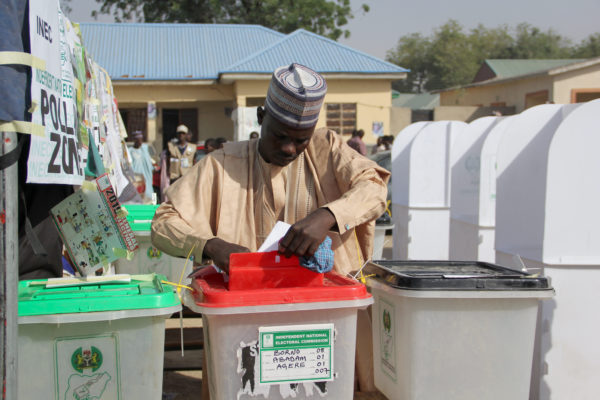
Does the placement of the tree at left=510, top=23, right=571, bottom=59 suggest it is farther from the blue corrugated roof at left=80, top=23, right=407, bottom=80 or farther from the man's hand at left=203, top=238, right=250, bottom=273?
the man's hand at left=203, top=238, right=250, bottom=273

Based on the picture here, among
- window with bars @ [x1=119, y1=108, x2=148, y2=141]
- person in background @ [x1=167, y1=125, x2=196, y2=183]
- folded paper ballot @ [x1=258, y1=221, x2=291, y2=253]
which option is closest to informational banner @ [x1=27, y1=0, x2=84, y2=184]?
folded paper ballot @ [x1=258, y1=221, x2=291, y2=253]

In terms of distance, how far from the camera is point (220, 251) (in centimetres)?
229

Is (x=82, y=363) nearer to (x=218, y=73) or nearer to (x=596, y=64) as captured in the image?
(x=218, y=73)

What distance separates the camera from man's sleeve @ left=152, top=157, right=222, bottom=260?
242cm

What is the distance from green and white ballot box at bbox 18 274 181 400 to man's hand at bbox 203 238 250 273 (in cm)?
20

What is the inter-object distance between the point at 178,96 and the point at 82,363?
832 inches

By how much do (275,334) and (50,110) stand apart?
1.31 meters

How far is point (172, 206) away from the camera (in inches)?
102

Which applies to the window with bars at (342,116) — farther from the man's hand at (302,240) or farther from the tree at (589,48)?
the tree at (589,48)

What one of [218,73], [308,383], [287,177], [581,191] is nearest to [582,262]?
[581,191]

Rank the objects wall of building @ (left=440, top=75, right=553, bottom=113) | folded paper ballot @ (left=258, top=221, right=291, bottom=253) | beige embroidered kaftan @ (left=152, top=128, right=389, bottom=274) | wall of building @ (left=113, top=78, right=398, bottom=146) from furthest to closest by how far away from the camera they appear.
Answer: wall of building @ (left=440, top=75, right=553, bottom=113)
wall of building @ (left=113, top=78, right=398, bottom=146)
beige embroidered kaftan @ (left=152, top=128, right=389, bottom=274)
folded paper ballot @ (left=258, top=221, right=291, bottom=253)

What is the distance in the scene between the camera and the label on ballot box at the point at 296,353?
6.86 ft

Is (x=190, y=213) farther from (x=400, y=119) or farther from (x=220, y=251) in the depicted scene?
(x=400, y=119)

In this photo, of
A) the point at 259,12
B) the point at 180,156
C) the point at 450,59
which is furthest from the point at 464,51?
the point at 180,156
